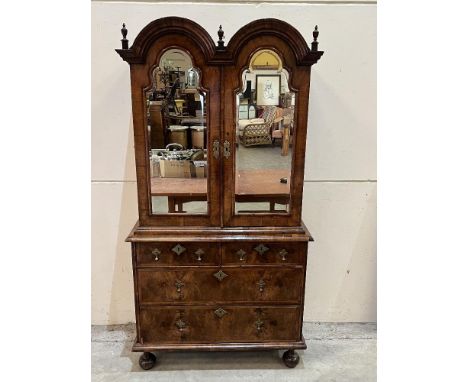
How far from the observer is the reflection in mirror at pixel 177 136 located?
186 centimetres

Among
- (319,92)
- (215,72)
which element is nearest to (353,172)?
(319,92)

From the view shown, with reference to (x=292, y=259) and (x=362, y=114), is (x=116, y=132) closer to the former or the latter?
(x=292, y=259)

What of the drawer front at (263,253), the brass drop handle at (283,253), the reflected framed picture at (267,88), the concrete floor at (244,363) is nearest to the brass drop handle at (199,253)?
the drawer front at (263,253)

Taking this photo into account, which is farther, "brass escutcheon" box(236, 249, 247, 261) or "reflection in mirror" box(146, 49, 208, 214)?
"brass escutcheon" box(236, 249, 247, 261)

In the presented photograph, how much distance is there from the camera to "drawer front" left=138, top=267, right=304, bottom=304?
6.72 feet

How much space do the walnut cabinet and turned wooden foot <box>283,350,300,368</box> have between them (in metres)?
0.03

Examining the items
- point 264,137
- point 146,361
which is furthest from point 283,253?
point 146,361

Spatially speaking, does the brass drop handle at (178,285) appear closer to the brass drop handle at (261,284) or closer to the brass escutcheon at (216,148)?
the brass drop handle at (261,284)

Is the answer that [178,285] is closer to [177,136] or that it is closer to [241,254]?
[241,254]

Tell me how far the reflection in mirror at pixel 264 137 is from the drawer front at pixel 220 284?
0.38 metres

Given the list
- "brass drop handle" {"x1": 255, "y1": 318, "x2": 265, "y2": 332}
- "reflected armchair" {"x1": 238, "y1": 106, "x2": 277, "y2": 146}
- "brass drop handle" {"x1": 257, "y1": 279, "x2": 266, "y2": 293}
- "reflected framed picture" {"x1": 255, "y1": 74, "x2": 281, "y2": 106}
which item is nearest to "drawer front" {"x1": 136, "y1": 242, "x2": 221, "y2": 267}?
"brass drop handle" {"x1": 257, "y1": 279, "x2": 266, "y2": 293}

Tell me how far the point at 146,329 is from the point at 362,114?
200 cm

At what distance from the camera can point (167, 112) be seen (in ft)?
6.21

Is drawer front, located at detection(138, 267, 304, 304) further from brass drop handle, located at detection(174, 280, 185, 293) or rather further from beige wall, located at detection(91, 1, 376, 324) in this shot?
beige wall, located at detection(91, 1, 376, 324)
